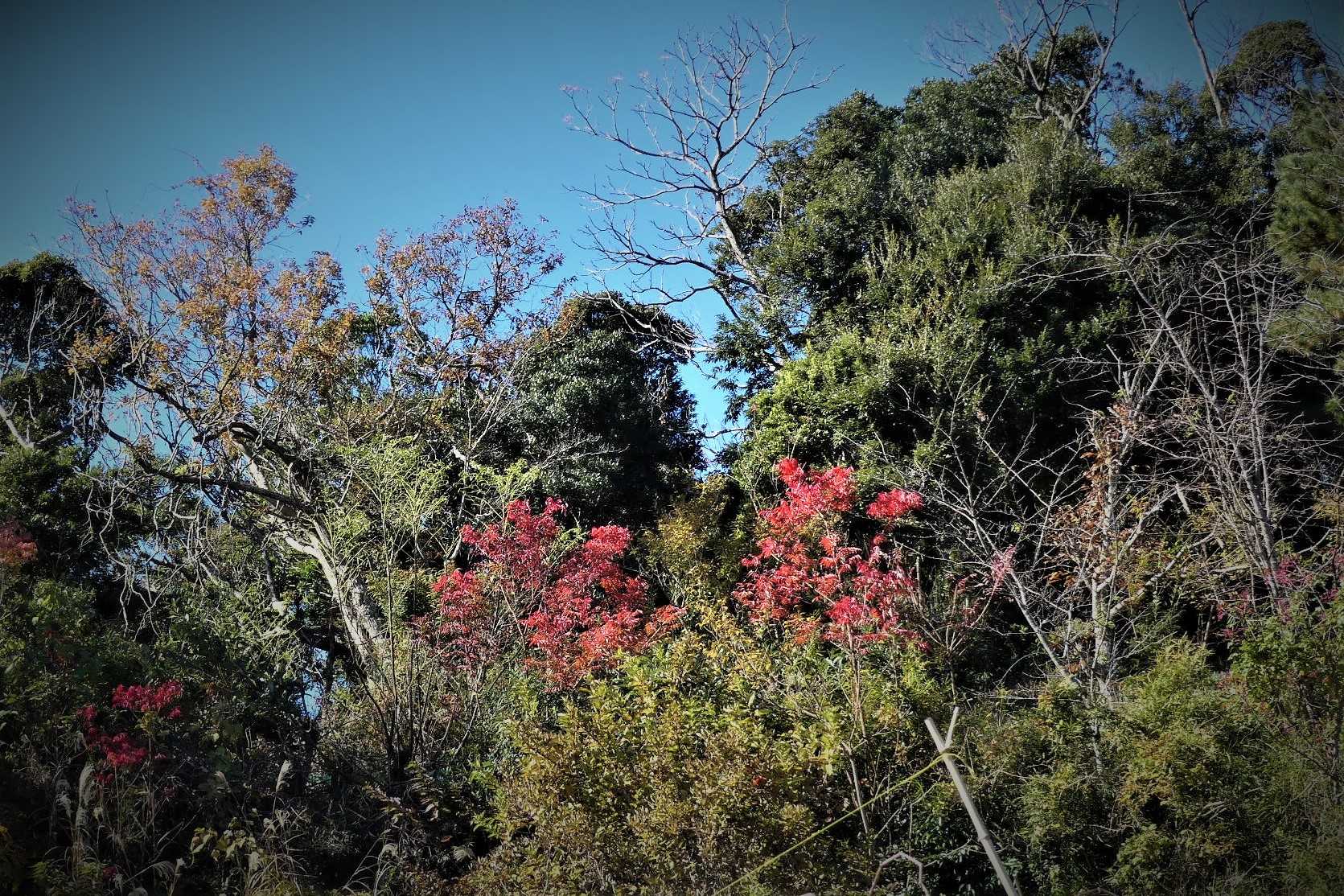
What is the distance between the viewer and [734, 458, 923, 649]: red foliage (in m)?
6.40

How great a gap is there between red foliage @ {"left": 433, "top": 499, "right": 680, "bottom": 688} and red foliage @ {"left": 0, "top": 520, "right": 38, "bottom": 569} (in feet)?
15.0

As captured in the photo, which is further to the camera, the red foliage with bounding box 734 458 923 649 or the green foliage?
the red foliage with bounding box 734 458 923 649

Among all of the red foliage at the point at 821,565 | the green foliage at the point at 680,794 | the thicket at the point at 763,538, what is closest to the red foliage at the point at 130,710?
the thicket at the point at 763,538

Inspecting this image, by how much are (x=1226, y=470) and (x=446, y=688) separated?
20.0ft

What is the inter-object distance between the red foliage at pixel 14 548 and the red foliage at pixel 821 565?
25.1 ft

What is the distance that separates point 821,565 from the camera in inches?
286

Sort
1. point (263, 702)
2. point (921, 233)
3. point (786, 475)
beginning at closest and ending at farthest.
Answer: point (263, 702), point (786, 475), point (921, 233)

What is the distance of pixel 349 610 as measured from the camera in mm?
7898

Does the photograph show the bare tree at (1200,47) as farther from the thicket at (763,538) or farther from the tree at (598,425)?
the tree at (598,425)

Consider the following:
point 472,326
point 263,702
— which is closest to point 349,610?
point 263,702

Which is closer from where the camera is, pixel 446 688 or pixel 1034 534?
pixel 446 688

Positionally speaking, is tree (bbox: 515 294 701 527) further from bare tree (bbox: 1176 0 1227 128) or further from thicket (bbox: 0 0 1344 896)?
bare tree (bbox: 1176 0 1227 128)

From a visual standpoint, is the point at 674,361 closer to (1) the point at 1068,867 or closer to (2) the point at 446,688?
(2) the point at 446,688

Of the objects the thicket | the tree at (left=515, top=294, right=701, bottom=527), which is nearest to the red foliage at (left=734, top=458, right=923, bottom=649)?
the thicket
